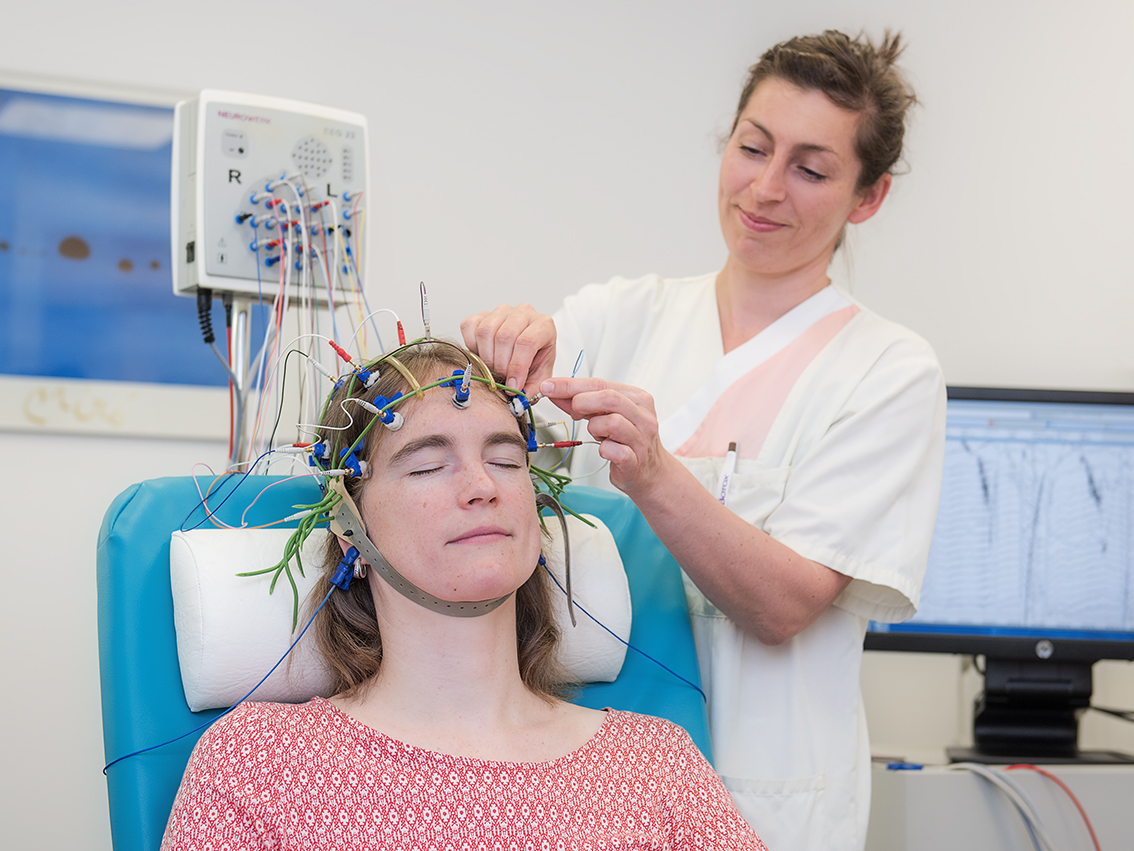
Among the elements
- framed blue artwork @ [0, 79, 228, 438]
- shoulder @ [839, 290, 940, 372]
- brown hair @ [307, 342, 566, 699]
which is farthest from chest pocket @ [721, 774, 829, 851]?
framed blue artwork @ [0, 79, 228, 438]

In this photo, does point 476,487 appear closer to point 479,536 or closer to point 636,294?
point 479,536

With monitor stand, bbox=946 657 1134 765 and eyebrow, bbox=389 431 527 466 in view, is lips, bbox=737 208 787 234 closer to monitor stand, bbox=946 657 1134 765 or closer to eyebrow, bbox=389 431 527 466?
eyebrow, bbox=389 431 527 466

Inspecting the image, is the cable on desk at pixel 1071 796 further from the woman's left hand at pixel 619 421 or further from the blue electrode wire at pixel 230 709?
the blue electrode wire at pixel 230 709

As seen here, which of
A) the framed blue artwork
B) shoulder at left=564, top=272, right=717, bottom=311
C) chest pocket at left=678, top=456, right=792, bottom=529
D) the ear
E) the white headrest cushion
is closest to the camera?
the white headrest cushion

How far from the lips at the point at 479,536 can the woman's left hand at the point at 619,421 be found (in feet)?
0.49

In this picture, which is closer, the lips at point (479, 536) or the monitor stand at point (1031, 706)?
the lips at point (479, 536)

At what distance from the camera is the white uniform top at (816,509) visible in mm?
1269

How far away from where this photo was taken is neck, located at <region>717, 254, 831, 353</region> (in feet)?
4.87

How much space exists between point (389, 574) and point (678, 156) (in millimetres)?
1552

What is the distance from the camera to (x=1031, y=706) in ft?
6.15

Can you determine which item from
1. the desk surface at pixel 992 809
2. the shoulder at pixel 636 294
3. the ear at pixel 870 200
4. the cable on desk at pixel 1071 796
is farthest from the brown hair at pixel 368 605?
the cable on desk at pixel 1071 796

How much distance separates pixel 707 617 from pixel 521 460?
16.6 inches

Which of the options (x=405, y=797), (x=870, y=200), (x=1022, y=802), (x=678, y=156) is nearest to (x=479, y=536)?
(x=405, y=797)

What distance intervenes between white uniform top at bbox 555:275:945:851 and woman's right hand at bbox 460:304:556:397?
0.20 meters
